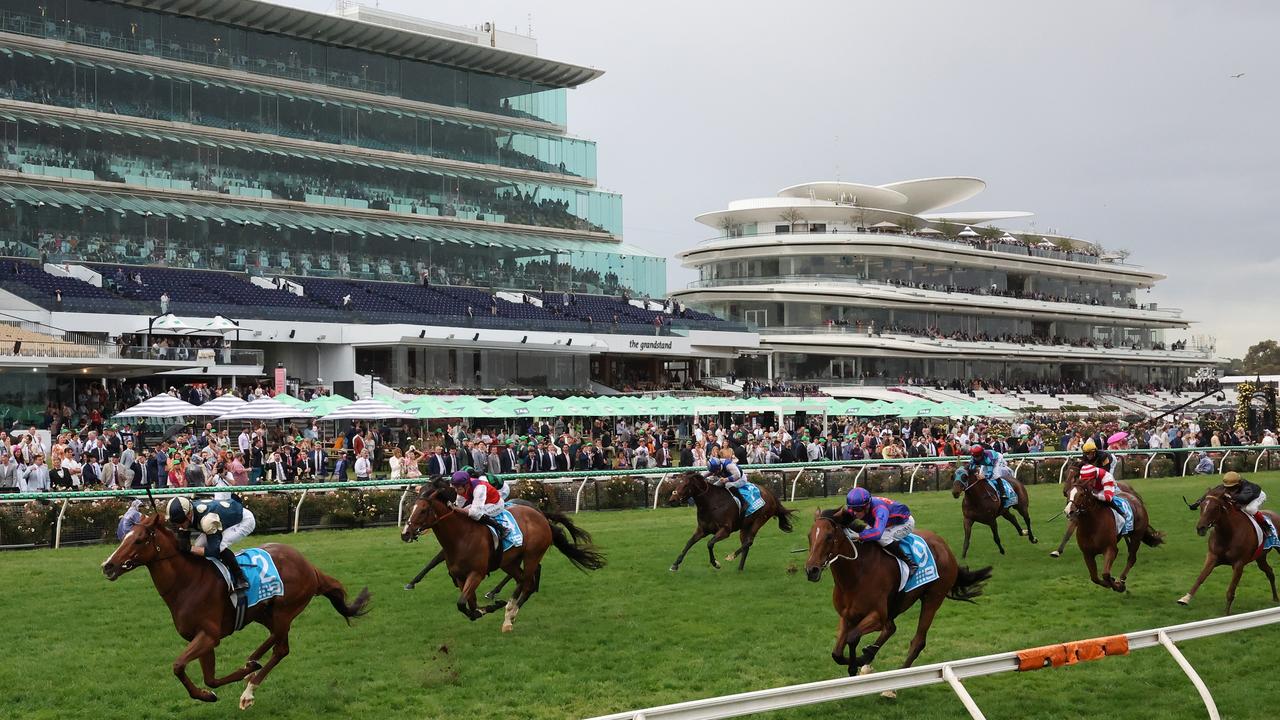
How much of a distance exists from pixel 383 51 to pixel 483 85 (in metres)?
5.17

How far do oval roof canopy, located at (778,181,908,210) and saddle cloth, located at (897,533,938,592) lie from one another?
59.2m

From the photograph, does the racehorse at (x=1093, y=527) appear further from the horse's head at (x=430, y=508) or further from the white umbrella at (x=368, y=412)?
the white umbrella at (x=368, y=412)

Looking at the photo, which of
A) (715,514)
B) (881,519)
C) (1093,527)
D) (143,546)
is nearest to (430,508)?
(143,546)

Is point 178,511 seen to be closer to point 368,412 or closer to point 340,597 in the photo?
point 340,597

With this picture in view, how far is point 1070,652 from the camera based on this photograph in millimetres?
5957

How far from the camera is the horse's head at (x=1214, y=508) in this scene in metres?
10.2

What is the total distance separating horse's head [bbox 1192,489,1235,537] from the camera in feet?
33.5

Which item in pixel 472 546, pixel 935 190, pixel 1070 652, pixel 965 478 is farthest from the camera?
pixel 935 190

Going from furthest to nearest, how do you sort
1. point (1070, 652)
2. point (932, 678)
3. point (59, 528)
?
point (59, 528) < point (1070, 652) < point (932, 678)

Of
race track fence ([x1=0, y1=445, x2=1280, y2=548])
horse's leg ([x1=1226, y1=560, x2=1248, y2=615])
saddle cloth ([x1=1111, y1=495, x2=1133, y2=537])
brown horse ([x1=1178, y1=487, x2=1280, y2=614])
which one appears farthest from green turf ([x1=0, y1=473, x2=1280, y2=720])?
race track fence ([x1=0, y1=445, x2=1280, y2=548])

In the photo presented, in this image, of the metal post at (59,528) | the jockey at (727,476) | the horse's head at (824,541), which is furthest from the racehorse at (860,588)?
the metal post at (59,528)

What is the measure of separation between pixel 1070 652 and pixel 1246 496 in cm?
533

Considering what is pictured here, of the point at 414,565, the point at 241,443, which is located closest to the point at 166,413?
the point at 241,443

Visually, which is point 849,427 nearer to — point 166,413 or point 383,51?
point 166,413
